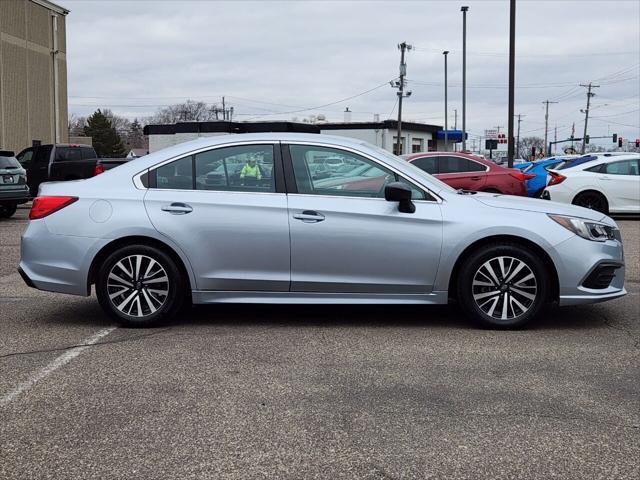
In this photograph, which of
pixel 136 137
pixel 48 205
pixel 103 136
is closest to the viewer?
pixel 48 205

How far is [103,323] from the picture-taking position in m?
6.45

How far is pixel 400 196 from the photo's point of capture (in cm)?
598

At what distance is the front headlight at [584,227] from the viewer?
6145mm

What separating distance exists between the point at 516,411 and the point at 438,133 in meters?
68.8

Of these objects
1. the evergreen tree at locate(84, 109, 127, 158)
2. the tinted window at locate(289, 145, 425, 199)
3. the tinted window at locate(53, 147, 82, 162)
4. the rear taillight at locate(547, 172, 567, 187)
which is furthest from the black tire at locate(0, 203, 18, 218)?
the evergreen tree at locate(84, 109, 127, 158)

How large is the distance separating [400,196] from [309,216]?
0.74 meters

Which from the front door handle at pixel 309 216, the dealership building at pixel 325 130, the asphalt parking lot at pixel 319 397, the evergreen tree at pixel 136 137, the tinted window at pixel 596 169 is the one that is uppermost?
the evergreen tree at pixel 136 137

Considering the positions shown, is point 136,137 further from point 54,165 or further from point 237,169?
point 237,169

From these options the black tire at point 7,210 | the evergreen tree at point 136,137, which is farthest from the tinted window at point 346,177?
the evergreen tree at point 136,137

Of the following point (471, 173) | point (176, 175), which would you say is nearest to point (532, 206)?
point (176, 175)

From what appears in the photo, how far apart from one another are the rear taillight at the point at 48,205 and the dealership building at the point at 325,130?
31.8 metres

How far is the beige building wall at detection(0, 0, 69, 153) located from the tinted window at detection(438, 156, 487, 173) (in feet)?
108

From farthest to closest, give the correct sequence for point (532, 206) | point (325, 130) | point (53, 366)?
point (325, 130) → point (532, 206) → point (53, 366)

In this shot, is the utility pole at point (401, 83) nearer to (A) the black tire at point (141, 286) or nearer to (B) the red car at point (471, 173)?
(B) the red car at point (471, 173)
